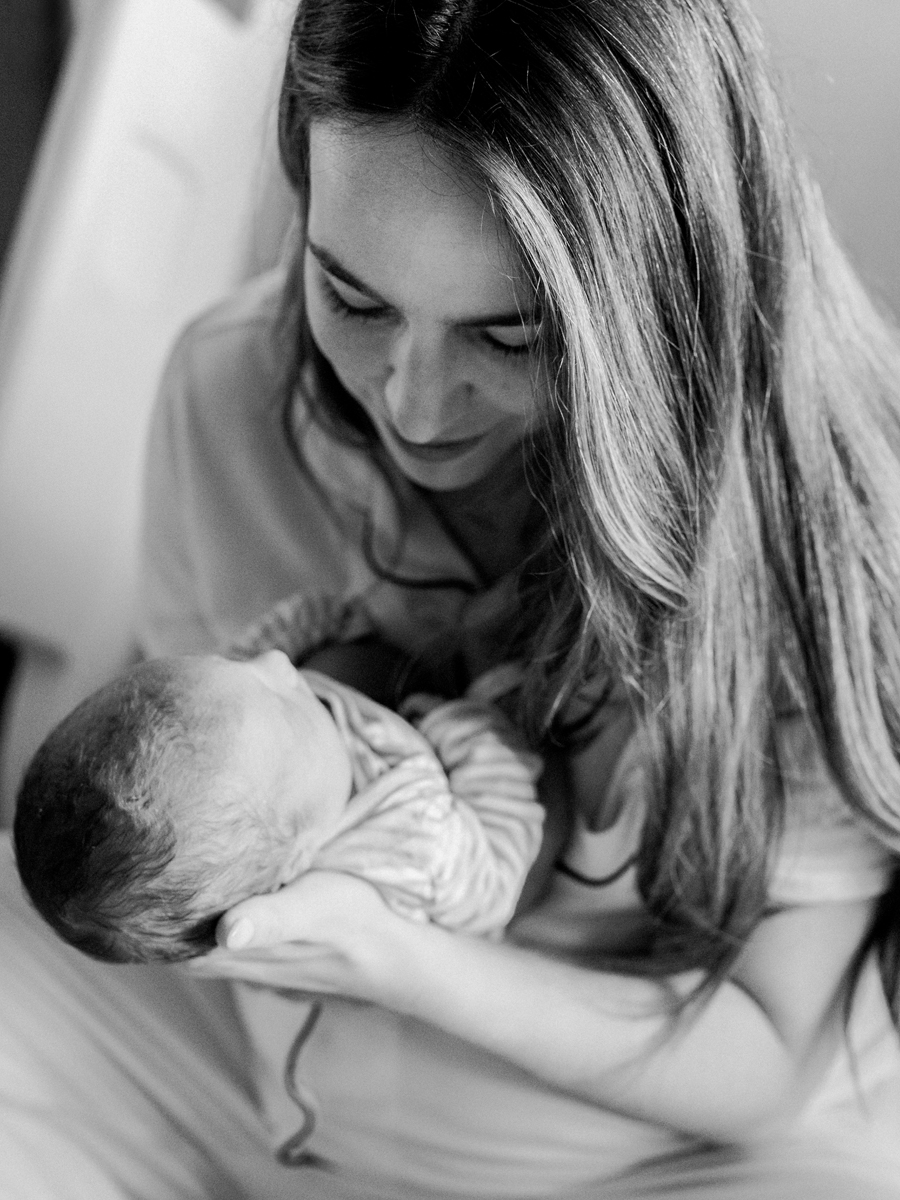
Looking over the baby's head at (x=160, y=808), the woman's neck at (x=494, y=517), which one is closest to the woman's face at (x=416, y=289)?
the woman's neck at (x=494, y=517)

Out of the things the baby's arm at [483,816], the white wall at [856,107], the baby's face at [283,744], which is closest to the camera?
the baby's face at [283,744]

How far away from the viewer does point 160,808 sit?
2.29ft

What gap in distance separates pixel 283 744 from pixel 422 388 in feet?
0.82

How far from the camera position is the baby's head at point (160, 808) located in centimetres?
70

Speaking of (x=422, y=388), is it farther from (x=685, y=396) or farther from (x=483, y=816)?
(x=483, y=816)

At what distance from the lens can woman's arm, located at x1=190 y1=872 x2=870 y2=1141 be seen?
32.8 inches

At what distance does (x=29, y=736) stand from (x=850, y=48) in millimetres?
1285

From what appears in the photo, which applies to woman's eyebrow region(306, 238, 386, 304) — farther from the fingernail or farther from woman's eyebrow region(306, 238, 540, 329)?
the fingernail

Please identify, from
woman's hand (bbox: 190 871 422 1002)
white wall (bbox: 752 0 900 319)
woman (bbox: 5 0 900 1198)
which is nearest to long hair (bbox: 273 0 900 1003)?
→ woman (bbox: 5 0 900 1198)

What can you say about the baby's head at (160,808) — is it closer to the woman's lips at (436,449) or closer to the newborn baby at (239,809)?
the newborn baby at (239,809)

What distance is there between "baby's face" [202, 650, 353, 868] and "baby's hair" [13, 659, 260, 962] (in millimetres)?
17

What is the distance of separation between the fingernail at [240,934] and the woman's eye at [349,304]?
40cm

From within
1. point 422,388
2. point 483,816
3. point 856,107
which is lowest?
point 483,816

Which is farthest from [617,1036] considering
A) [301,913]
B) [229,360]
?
[229,360]
